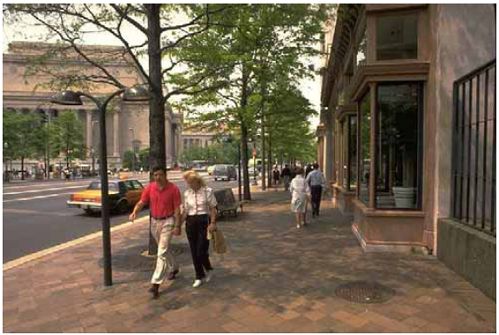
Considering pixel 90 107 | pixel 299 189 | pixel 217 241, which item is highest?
pixel 90 107

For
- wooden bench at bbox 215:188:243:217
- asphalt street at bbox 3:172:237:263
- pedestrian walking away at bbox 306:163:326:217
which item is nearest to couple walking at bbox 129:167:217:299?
asphalt street at bbox 3:172:237:263

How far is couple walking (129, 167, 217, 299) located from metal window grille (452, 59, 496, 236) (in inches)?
148

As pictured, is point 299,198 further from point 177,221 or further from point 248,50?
point 177,221

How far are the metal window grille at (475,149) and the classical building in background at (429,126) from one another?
0.02m

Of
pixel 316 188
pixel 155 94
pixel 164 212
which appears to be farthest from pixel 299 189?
pixel 164 212

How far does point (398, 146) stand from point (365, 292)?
13.4ft

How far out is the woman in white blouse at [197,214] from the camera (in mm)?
6270

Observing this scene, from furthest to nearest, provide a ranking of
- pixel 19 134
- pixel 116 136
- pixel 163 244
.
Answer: pixel 116 136, pixel 19 134, pixel 163 244

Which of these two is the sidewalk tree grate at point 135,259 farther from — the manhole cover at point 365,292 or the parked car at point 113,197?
the parked car at point 113,197

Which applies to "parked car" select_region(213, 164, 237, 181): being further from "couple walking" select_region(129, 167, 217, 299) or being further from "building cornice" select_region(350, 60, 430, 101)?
"couple walking" select_region(129, 167, 217, 299)

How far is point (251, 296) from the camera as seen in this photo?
5.66m

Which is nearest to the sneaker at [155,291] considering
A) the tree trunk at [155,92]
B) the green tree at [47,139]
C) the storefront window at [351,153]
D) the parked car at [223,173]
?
the tree trunk at [155,92]

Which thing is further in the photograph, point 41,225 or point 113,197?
point 113,197

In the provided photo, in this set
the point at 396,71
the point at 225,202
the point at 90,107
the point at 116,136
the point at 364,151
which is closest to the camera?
the point at 396,71
